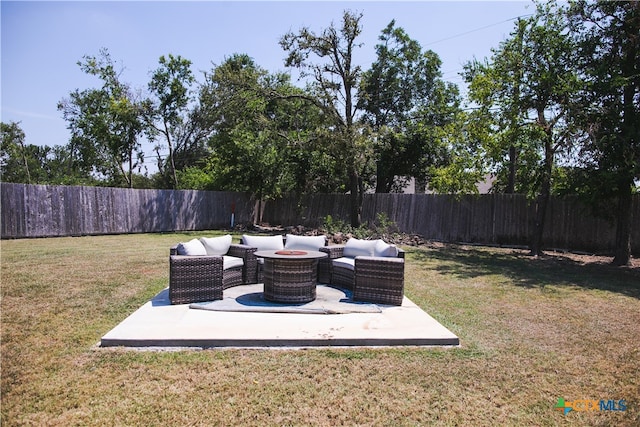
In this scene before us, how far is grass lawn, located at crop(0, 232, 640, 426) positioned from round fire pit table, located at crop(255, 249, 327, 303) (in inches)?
55.3

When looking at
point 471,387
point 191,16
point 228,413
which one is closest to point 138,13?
point 191,16

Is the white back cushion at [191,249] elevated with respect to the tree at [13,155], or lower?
lower

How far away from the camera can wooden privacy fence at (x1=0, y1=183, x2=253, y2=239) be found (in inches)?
451

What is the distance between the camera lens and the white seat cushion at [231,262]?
5.46 meters

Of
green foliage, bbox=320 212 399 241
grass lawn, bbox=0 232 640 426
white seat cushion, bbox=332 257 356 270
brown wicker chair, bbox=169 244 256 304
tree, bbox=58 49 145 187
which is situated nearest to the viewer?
grass lawn, bbox=0 232 640 426

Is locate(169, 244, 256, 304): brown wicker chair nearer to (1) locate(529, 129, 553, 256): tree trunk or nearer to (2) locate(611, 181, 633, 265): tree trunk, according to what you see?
(1) locate(529, 129, 553, 256): tree trunk

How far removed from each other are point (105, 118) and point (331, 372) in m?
20.3

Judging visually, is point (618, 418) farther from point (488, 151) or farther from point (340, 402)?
point (488, 151)

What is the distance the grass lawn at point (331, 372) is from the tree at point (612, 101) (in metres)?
4.17

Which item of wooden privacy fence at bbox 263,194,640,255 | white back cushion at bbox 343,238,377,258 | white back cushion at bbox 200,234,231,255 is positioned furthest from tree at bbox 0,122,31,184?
white back cushion at bbox 343,238,377,258

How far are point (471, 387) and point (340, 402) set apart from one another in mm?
1013

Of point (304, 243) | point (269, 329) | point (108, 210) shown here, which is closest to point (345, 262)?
point (304, 243)

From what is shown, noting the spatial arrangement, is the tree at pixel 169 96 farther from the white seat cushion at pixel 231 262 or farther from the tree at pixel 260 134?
the white seat cushion at pixel 231 262

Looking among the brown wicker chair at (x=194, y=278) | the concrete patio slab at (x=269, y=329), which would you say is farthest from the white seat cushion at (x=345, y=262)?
the brown wicker chair at (x=194, y=278)
